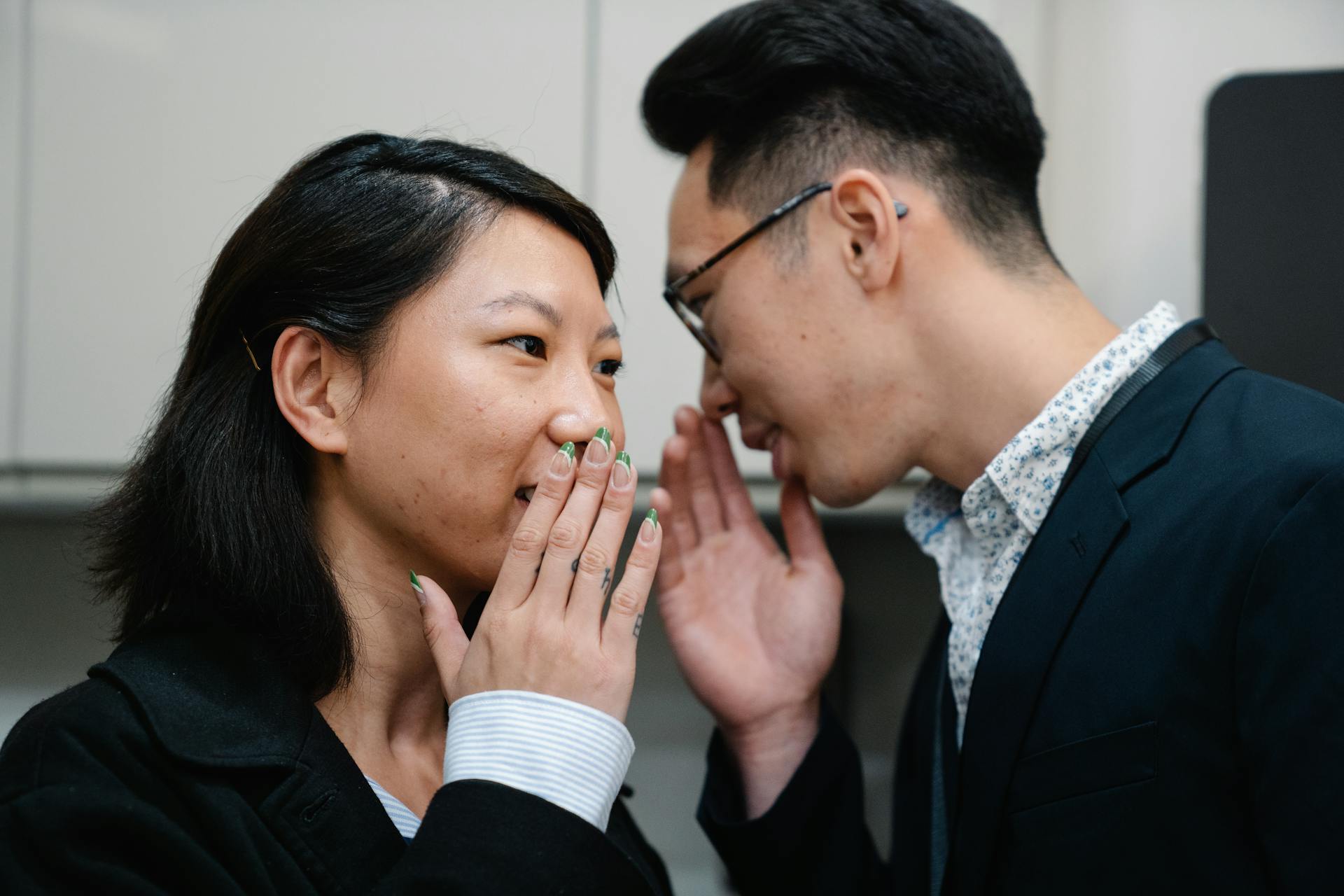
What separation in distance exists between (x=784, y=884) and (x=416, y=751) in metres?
0.57

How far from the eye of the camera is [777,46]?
45.7 inches

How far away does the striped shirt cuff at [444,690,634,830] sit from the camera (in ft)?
2.48

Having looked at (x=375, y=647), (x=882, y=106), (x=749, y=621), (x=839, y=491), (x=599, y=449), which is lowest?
(x=749, y=621)

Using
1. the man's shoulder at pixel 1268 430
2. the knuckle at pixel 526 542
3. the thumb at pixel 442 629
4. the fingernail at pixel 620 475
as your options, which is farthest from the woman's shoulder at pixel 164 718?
the man's shoulder at pixel 1268 430

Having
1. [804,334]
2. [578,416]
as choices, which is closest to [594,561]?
[578,416]

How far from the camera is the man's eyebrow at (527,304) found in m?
0.89

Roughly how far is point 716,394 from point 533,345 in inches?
17.0

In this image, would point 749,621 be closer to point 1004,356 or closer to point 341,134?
point 1004,356

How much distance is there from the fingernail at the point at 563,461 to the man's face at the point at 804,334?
393 millimetres

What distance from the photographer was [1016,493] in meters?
1.10

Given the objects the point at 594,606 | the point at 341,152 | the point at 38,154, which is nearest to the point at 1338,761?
the point at 594,606

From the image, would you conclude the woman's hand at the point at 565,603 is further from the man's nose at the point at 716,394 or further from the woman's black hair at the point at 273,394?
the man's nose at the point at 716,394

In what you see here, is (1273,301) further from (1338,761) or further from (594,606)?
(594,606)

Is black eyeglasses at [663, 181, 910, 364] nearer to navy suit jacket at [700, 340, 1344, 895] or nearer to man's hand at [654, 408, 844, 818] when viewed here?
man's hand at [654, 408, 844, 818]
